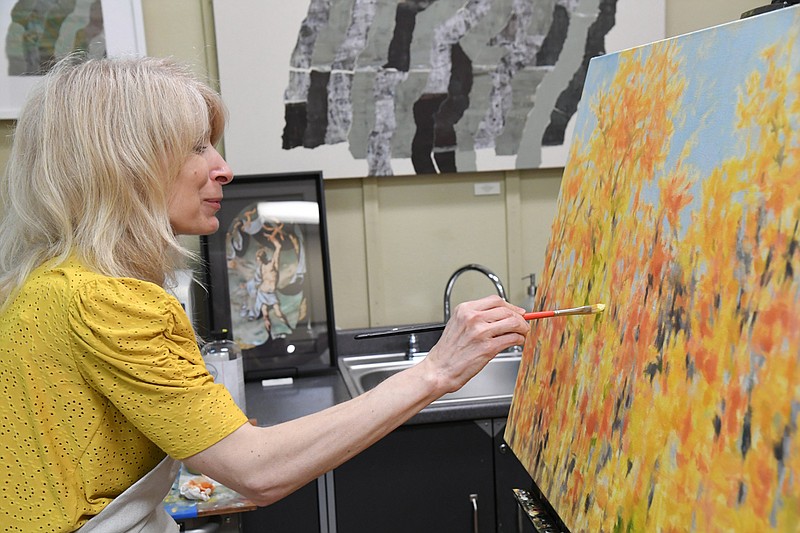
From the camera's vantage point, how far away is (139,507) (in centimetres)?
111

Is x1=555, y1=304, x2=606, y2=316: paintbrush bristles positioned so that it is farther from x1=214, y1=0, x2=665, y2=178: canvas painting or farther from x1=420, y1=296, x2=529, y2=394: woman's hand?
x1=214, y1=0, x2=665, y2=178: canvas painting

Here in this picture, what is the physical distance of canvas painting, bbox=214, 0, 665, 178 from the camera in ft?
7.66

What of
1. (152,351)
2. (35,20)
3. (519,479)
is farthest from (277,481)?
(35,20)

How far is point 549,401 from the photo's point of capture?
1204 millimetres

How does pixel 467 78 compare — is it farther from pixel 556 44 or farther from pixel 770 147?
pixel 770 147

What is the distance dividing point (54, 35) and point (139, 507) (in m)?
1.61

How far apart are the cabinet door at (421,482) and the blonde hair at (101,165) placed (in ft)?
3.28

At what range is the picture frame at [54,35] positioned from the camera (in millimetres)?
2213

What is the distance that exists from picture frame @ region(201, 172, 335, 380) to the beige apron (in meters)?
1.17

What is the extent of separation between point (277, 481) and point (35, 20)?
1751 millimetres

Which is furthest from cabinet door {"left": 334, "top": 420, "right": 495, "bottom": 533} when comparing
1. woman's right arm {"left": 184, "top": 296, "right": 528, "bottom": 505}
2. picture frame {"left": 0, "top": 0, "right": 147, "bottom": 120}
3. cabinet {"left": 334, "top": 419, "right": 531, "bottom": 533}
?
picture frame {"left": 0, "top": 0, "right": 147, "bottom": 120}

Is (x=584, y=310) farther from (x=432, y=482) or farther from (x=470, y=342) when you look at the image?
(x=432, y=482)

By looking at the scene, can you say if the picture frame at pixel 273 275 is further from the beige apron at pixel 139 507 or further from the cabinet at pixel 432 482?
the beige apron at pixel 139 507

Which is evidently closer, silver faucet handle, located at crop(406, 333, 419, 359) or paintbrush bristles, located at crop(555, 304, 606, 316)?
paintbrush bristles, located at crop(555, 304, 606, 316)
